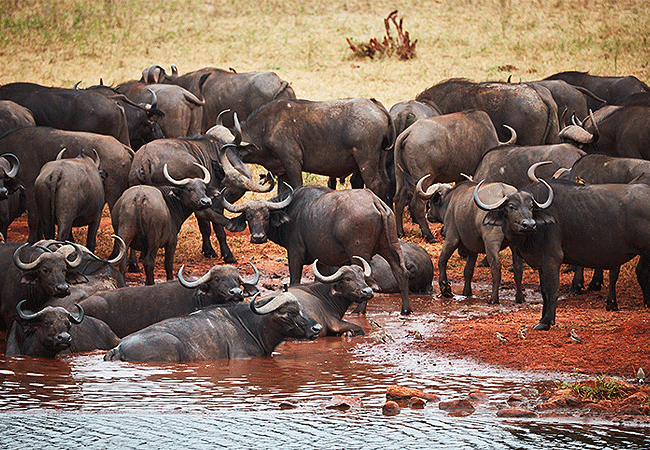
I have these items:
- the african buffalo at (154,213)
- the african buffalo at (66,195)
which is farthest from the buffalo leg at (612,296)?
the african buffalo at (66,195)

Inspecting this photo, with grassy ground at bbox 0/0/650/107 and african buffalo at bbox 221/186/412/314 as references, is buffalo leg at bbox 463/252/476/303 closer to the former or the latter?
african buffalo at bbox 221/186/412/314

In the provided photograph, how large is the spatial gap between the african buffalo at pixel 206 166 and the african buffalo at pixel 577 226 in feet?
15.4

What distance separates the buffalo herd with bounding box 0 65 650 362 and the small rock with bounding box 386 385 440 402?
6.60 ft

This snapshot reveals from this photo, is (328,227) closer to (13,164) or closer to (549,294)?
(549,294)

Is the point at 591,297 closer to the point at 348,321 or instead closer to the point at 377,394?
the point at 348,321

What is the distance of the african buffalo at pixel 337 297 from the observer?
9.52 metres

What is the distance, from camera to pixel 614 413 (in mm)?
6141

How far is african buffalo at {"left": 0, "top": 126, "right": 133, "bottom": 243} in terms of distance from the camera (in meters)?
13.6

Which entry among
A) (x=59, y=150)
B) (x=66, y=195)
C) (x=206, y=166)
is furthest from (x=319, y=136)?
(x=66, y=195)

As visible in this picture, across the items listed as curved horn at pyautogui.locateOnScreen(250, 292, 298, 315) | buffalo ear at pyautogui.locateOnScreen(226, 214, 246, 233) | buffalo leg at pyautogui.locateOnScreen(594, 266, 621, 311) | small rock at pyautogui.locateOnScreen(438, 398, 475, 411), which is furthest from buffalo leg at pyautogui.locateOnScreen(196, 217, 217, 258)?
small rock at pyautogui.locateOnScreen(438, 398, 475, 411)

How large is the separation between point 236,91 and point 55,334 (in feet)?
41.4

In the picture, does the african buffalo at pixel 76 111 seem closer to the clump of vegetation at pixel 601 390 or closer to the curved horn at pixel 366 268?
the curved horn at pixel 366 268

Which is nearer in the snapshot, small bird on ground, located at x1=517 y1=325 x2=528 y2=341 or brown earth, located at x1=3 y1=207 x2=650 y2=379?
brown earth, located at x1=3 y1=207 x2=650 y2=379

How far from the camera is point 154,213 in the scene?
11.4m
